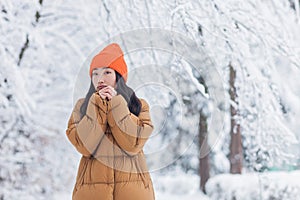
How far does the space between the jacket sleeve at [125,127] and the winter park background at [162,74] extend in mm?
1314

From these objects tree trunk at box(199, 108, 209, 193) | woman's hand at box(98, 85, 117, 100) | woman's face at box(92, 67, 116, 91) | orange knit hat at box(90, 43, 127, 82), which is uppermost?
tree trunk at box(199, 108, 209, 193)

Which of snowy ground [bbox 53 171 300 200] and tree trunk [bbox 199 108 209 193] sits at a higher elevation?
tree trunk [bbox 199 108 209 193]

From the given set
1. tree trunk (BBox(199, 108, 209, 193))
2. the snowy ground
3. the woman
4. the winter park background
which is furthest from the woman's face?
tree trunk (BBox(199, 108, 209, 193))

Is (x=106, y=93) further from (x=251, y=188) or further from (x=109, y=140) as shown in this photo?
(x=251, y=188)

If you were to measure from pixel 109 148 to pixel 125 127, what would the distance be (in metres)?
0.11

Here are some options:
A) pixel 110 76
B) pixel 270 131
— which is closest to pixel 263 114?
pixel 270 131

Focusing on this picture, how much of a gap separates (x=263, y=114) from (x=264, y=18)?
1.40 meters

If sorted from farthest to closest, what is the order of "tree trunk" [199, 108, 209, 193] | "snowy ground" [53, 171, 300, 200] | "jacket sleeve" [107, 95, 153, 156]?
"tree trunk" [199, 108, 209, 193], "snowy ground" [53, 171, 300, 200], "jacket sleeve" [107, 95, 153, 156]

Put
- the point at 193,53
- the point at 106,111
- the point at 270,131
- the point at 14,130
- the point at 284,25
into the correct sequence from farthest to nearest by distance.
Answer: the point at 270,131 → the point at 14,130 → the point at 284,25 → the point at 193,53 → the point at 106,111

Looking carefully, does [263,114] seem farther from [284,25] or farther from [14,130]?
[14,130]

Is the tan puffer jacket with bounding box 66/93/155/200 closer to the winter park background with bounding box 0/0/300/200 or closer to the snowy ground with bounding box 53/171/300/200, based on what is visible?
the winter park background with bounding box 0/0/300/200

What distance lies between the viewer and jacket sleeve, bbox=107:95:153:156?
1937 millimetres

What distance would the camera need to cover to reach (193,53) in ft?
14.4

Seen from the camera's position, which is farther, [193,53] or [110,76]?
[193,53]
